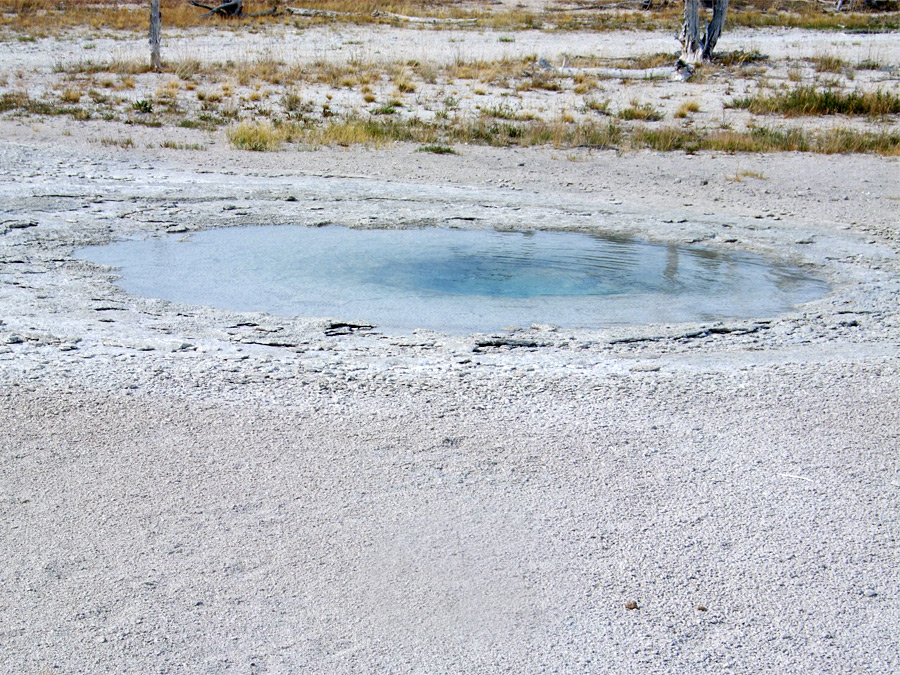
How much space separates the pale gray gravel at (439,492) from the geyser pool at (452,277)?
392mm

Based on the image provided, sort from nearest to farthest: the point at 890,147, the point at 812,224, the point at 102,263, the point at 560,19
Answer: the point at 102,263 → the point at 812,224 → the point at 890,147 → the point at 560,19

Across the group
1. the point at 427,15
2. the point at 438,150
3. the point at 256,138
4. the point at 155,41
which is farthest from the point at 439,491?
the point at 427,15

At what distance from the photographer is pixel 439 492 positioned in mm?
3865

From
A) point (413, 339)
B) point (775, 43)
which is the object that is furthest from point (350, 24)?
point (413, 339)

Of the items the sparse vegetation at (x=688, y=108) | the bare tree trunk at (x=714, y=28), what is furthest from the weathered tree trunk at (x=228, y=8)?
the sparse vegetation at (x=688, y=108)

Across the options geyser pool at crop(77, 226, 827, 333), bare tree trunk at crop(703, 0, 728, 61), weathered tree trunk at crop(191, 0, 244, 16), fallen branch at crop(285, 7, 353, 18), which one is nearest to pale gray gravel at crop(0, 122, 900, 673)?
geyser pool at crop(77, 226, 827, 333)

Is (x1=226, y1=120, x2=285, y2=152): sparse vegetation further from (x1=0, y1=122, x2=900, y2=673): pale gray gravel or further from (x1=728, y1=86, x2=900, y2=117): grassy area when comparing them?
(x1=728, y1=86, x2=900, y2=117): grassy area

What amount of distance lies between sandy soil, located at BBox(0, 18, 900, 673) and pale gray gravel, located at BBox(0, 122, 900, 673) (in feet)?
0.04

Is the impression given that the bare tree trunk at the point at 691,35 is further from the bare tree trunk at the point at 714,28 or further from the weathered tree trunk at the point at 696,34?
the bare tree trunk at the point at 714,28

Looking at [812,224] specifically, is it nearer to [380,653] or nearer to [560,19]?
[380,653]

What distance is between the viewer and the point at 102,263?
736 centimetres

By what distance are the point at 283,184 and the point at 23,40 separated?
20.2 m

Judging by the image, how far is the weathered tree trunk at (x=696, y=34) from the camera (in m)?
21.8

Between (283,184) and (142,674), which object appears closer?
(142,674)
